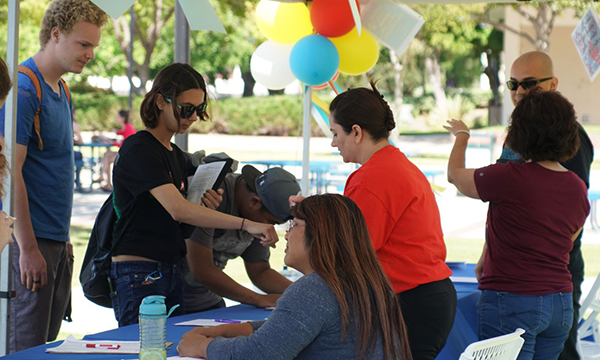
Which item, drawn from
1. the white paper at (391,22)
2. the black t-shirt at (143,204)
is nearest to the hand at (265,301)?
the black t-shirt at (143,204)

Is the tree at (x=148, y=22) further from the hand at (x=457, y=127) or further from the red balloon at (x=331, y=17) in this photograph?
the hand at (x=457, y=127)

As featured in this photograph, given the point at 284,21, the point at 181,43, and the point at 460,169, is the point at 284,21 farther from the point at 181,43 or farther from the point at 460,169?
the point at 460,169

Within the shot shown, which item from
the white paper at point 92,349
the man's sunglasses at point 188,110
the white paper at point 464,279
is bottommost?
the white paper at point 464,279

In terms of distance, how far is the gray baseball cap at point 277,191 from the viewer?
8.86 ft

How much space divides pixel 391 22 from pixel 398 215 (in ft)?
6.93

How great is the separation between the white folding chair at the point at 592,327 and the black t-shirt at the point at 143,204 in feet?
6.47

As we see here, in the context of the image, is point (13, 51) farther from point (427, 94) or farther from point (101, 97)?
point (427, 94)

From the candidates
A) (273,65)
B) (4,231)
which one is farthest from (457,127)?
(273,65)

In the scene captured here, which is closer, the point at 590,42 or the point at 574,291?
the point at 574,291

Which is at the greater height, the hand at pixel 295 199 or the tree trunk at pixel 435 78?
the tree trunk at pixel 435 78

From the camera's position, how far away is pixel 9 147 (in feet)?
8.46

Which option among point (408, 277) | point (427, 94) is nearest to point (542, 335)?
point (408, 277)

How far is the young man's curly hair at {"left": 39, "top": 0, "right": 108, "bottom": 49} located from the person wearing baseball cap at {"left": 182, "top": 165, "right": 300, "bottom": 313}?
81cm

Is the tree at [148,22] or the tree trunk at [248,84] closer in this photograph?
the tree at [148,22]
